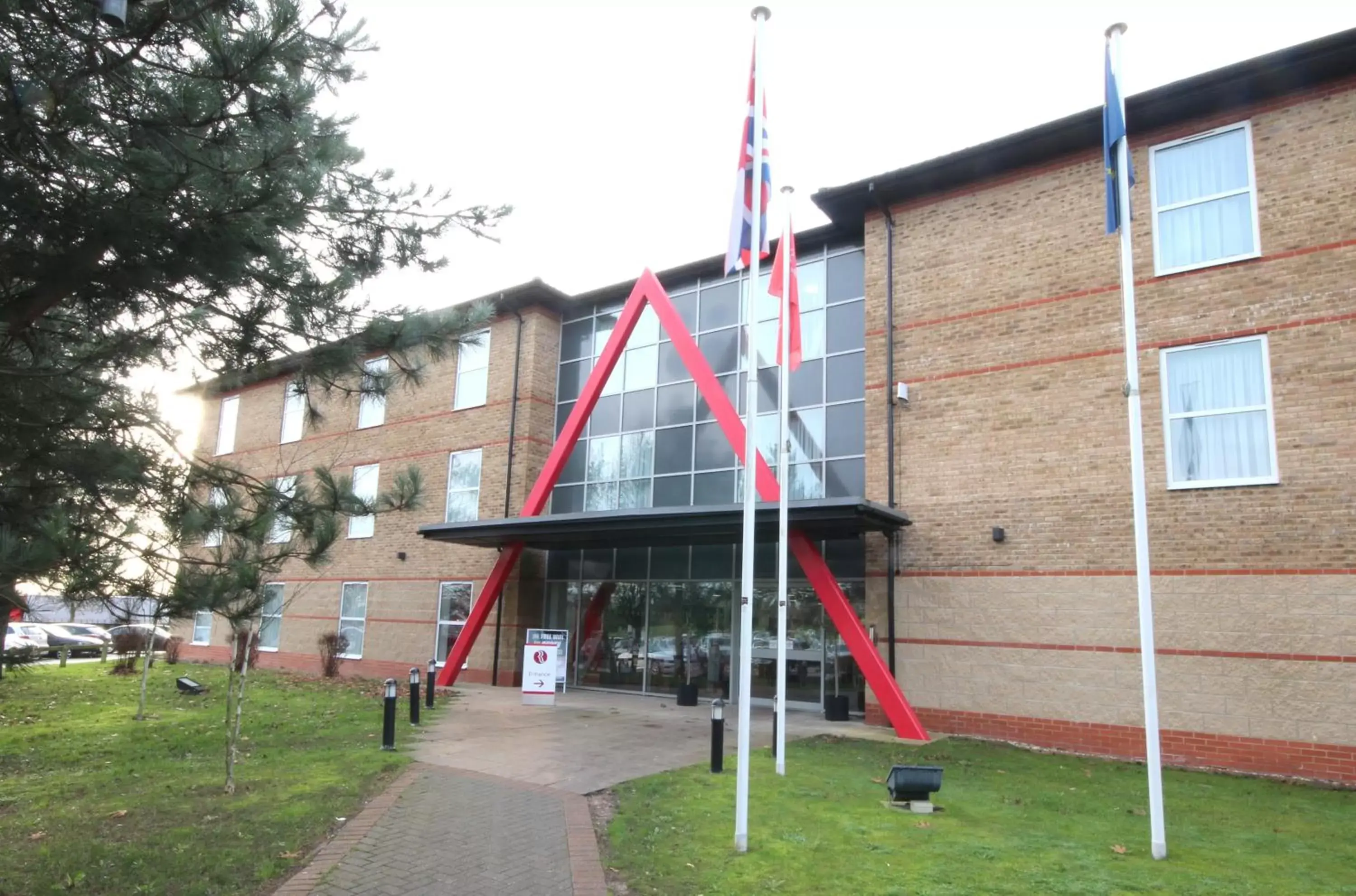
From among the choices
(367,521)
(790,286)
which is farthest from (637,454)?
(790,286)

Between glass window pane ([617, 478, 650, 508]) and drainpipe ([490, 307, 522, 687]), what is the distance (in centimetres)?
267

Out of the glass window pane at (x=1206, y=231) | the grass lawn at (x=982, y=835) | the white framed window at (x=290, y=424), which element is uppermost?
the glass window pane at (x=1206, y=231)

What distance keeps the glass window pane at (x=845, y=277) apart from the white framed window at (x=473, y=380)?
876 cm

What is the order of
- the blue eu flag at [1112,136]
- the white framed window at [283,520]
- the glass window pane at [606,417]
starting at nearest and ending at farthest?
the white framed window at [283,520], the blue eu flag at [1112,136], the glass window pane at [606,417]

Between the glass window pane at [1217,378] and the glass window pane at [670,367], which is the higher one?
the glass window pane at [670,367]

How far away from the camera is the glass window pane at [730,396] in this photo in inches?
704

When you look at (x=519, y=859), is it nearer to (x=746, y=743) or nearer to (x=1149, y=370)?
(x=746, y=743)

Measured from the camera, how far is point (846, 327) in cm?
1680

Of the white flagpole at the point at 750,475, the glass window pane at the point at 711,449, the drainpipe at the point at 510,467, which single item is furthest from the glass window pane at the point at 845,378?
the white flagpole at the point at 750,475

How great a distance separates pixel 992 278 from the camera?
46.5ft

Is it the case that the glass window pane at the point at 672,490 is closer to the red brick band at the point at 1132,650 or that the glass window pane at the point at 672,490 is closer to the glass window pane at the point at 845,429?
the glass window pane at the point at 845,429

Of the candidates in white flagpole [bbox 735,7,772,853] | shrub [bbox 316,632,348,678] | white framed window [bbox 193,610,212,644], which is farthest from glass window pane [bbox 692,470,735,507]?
white framed window [bbox 193,610,212,644]

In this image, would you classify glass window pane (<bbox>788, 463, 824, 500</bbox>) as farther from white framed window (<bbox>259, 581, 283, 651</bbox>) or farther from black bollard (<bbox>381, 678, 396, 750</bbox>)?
white framed window (<bbox>259, 581, 283, 651</bbox>)

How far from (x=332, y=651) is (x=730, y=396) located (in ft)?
39.9
